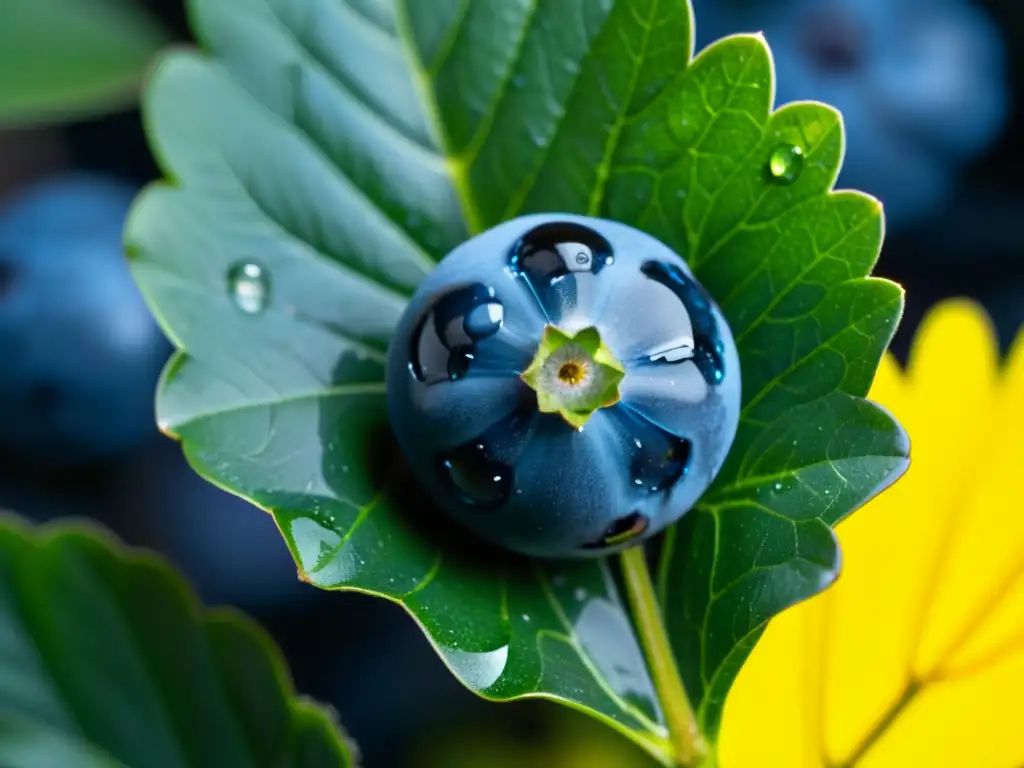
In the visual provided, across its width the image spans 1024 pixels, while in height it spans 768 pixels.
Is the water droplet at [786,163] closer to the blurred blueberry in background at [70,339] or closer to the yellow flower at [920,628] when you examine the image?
the yellow flower at [920,628]

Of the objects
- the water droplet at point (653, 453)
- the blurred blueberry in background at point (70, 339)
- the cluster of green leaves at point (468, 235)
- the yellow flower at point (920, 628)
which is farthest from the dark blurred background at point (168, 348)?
the water droplet at point (653, 453)

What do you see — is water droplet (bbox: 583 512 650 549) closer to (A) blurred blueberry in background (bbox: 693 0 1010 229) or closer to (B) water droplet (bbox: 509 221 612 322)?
(B) water droplet (bbox: 509 221 612 322)

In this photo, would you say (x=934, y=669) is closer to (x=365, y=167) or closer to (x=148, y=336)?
(x=365, y=167)

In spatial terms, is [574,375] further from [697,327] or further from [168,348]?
[168,348]

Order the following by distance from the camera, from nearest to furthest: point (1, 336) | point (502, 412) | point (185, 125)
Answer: point (502, 412) → point (185, 125) → point (1, 336)

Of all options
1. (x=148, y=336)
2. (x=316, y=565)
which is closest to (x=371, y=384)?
(x=316, y=565)

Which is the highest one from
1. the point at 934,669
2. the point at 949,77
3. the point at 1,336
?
the point at 949,77

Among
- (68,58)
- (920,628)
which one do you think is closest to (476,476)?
(920,628)
